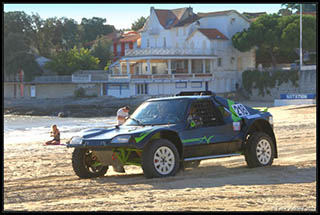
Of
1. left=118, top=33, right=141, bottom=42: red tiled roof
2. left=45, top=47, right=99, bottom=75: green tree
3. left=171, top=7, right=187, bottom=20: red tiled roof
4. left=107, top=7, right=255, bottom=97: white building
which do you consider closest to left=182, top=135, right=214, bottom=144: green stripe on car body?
left=107, top=7, right=255, bottom=97: white building

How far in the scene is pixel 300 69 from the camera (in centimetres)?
6259

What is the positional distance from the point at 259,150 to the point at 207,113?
4.59ft

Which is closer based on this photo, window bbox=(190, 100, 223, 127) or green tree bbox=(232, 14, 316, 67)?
window bbox=(190, 100, 223, 127)

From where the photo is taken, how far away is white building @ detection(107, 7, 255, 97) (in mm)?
64875

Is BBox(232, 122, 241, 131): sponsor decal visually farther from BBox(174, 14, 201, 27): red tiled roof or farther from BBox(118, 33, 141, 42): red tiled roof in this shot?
BBox(118, 33, 141, 42): red tiled roof

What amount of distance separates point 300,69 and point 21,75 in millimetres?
35363

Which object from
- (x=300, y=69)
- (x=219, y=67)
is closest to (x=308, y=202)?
(x=300, y=69)

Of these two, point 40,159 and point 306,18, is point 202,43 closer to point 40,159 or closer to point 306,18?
point 306,18

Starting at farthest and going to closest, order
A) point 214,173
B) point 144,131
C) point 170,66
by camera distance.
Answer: point 170,66, point 214,173, point 144,131

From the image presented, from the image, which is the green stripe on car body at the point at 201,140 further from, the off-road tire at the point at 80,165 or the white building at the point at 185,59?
the white building at the point at 185,59

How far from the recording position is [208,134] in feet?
38.1

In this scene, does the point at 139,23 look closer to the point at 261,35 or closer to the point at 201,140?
the point at 261,35

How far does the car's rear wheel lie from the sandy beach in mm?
200

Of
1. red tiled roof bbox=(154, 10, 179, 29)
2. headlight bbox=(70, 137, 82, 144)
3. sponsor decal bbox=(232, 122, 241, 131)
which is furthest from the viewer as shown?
red tiled roof bbox=(154, 10, 179, 29)
